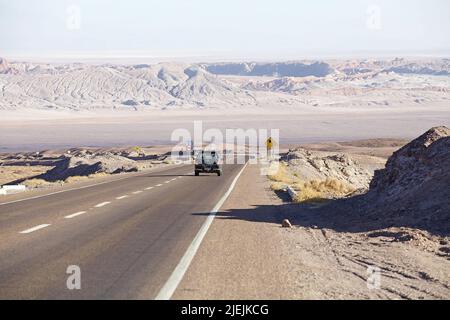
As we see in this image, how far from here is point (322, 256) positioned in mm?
13547

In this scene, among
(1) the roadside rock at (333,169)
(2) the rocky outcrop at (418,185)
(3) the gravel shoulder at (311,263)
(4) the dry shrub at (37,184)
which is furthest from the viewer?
(1) the roadside rock at (333,169)

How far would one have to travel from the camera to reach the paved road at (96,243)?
10.1 meters

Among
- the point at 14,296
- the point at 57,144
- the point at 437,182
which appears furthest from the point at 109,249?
the point at 57,144

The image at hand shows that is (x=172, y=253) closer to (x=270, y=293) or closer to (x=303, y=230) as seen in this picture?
(x=270, y=293)

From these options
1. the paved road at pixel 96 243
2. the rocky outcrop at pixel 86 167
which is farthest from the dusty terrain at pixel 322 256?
the rocky outcrop at pixel 86 167

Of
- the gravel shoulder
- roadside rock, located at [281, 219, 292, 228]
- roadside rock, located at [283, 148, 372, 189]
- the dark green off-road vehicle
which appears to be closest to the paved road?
the gravel shoulder

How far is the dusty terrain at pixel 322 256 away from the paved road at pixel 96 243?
64cm

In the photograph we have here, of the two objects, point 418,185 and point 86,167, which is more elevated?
point 418,185

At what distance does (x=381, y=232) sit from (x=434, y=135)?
26.4 ft

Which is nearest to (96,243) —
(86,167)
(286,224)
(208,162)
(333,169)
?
(286,224)

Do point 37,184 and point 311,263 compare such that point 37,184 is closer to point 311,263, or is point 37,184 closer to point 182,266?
point 311,263

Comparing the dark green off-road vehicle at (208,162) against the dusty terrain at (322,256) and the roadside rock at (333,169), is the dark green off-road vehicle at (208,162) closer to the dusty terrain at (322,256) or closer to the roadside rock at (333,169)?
the roadside rock at (333,169)

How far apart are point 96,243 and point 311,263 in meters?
4.01

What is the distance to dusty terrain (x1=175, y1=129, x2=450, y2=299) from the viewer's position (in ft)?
33.4
